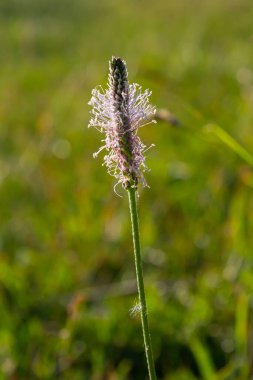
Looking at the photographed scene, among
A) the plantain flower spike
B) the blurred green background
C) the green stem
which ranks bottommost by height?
the green stem

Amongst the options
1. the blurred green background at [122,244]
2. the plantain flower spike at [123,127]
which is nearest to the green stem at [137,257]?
the plantain flower spike at [123,127]

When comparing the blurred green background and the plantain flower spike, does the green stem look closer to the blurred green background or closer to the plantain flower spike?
the plantain flower spike

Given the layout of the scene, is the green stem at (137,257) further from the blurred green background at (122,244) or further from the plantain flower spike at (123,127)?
the blurred green background at (122,244)

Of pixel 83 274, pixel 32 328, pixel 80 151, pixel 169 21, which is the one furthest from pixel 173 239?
pixel 169 21

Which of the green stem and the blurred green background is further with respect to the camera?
the blurred green background

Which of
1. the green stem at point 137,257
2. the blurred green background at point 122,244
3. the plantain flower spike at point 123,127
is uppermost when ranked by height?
the blurred green background at point 122,244

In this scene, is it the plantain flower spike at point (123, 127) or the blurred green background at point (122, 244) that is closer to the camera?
the plantain flower spike at point (123, 127)

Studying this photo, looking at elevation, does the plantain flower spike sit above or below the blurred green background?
below

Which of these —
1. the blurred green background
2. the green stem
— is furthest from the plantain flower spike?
the blurred green background

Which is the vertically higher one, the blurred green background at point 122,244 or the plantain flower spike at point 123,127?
the blurred green background at point 122,244
